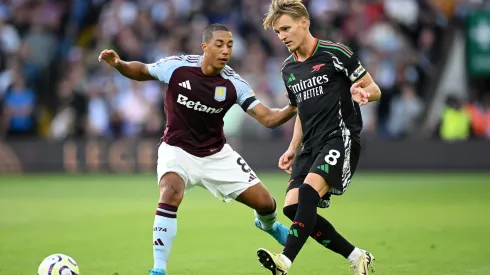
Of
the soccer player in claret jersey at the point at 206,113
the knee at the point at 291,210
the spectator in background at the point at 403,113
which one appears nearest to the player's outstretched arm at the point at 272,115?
the soccer player in claret jersey at the point at 206,113

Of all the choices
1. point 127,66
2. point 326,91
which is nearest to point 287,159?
point 326,91

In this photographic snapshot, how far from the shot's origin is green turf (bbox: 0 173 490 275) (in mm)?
9148

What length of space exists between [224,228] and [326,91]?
4.82 meters

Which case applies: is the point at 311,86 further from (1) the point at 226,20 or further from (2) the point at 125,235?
(1) the point at 226,20

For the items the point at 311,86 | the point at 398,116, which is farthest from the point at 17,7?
the point at 311,86

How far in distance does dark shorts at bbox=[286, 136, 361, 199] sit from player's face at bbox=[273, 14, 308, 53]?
0.93 metres

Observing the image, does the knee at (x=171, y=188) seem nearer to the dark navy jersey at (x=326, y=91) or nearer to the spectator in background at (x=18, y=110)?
the dark navy jersey at (x=326, y=91)

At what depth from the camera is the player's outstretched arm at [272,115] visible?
861 centimetres

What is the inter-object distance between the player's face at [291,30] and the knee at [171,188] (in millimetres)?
1627

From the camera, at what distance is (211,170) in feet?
28.5

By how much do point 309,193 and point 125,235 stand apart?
15.1 ft

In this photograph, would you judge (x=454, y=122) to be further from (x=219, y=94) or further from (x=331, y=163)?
(x=331, y=163)

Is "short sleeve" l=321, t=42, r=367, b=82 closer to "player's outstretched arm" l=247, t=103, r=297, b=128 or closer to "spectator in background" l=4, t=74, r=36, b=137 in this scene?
"player's outstretched arm" l=247, t=103, r=297, b=128

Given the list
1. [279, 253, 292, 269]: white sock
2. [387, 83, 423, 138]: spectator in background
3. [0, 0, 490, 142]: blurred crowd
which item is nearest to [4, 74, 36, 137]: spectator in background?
[0, 0, 490, 142]: blurred crowd
